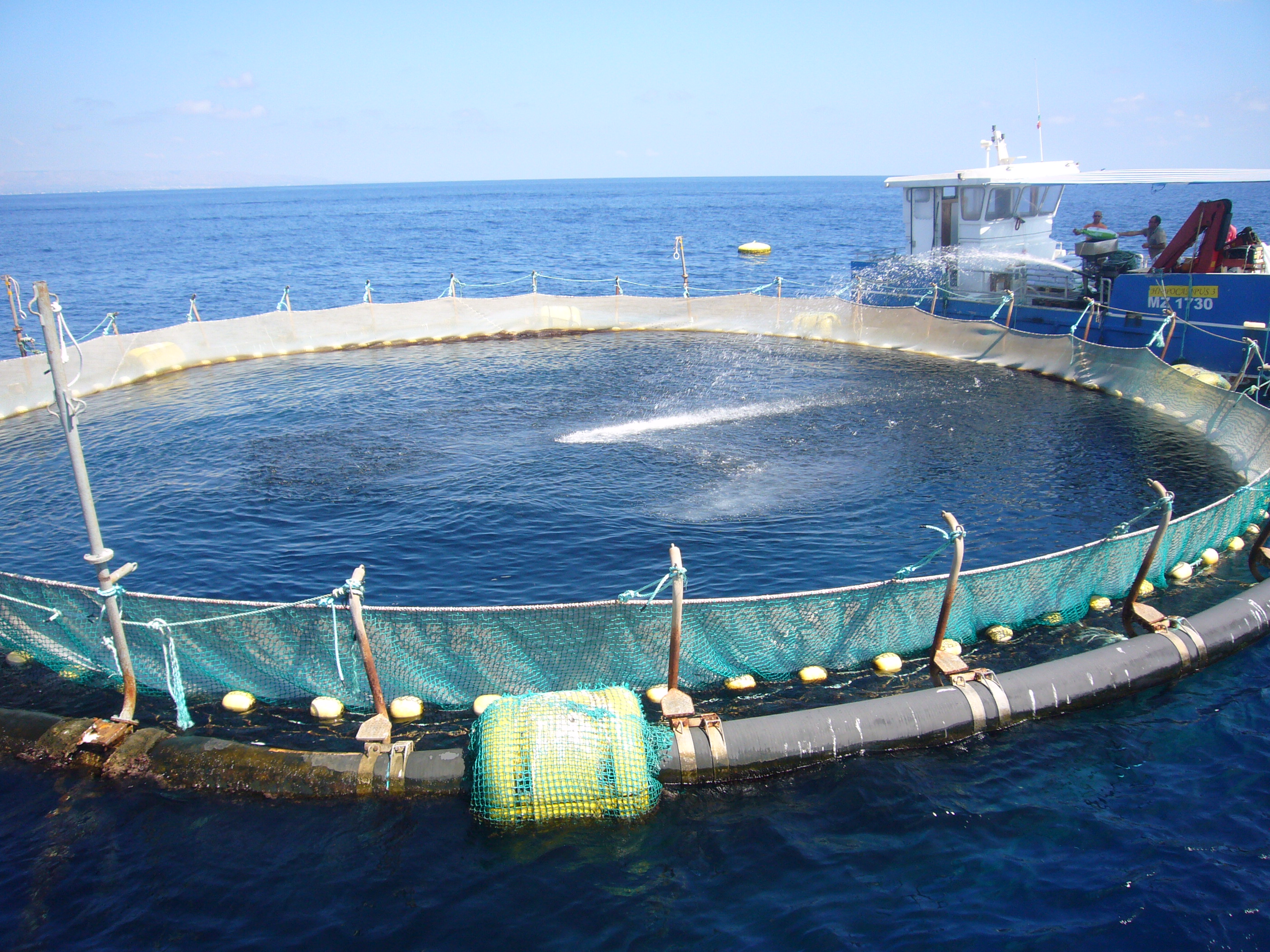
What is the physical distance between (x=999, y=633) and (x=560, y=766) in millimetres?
6418

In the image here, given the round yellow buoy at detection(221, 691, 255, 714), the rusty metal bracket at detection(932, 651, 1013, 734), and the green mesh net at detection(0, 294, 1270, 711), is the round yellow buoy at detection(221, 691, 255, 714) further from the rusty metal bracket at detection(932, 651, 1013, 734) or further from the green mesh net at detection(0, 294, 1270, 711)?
the rusty metal bracket at detection(932, 651, 1013, 734)

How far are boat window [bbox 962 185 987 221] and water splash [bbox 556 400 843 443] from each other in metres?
12.7

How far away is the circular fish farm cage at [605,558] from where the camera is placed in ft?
29.7

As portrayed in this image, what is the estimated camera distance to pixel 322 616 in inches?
362

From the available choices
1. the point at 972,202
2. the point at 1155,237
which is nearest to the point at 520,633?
the point at 1155,237

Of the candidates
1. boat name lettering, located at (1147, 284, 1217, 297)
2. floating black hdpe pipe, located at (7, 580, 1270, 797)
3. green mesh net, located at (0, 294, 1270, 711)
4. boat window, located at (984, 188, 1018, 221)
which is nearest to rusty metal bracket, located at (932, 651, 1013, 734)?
floating black hdpe pipe, located at (7, 580, 1270, 797)

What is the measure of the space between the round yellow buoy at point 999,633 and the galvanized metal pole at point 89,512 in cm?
Result: 1031

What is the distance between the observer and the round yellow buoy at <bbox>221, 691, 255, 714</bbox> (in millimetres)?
10000

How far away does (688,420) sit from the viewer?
21672mm

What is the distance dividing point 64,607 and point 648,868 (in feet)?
24.1

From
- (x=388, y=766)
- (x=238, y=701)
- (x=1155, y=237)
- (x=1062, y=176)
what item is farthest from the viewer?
(x=1062, y=176)

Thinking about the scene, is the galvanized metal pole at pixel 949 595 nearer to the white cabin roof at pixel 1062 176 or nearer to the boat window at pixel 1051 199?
the white cabin roof at pixel 1062 176

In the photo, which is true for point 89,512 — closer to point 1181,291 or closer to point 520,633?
point 520,633

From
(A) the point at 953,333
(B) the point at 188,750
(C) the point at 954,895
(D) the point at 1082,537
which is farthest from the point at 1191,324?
(B) the point at 188,750
